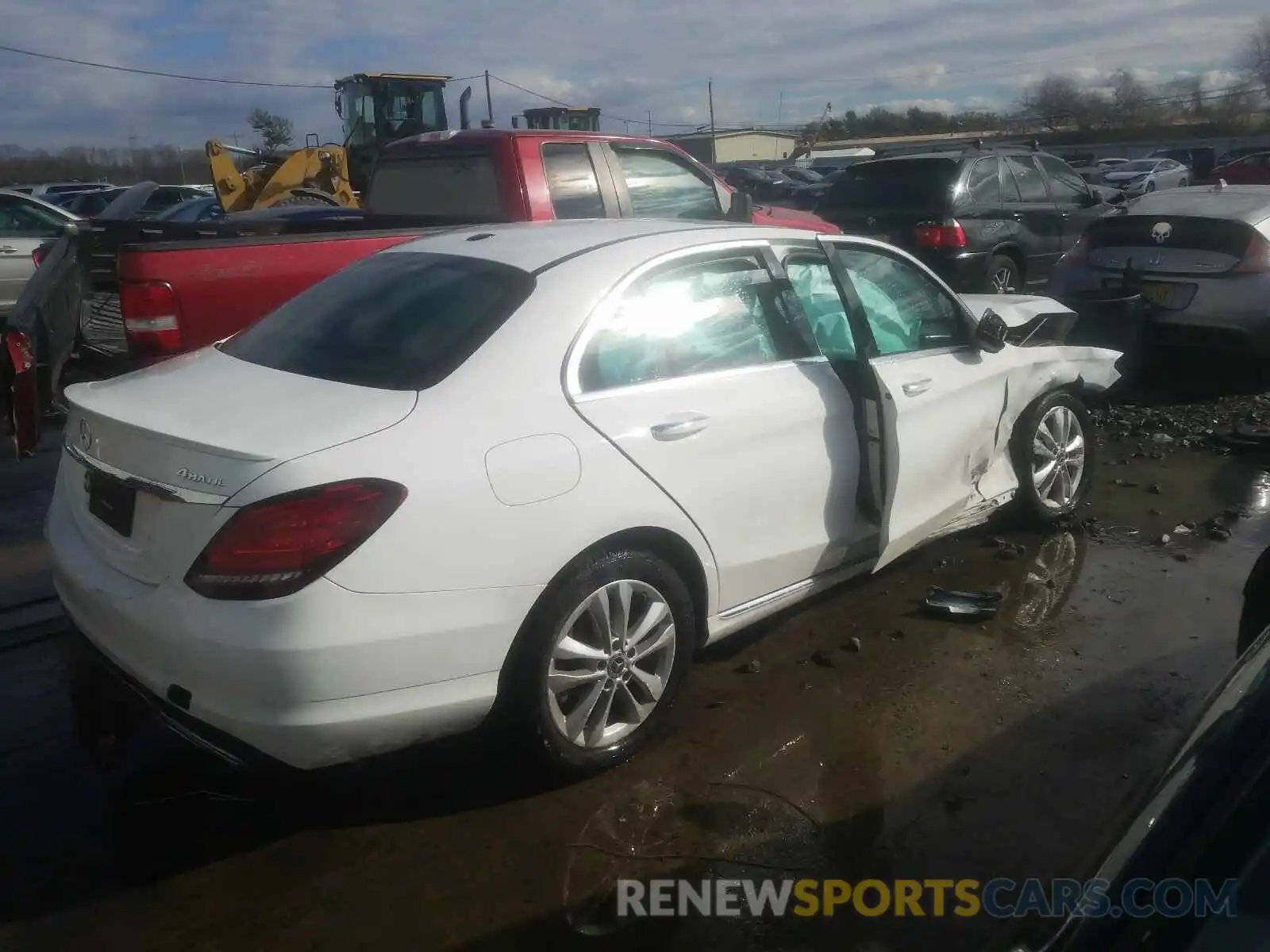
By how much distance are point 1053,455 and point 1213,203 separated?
166 inches

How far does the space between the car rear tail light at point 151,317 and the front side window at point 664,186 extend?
354 centimetres

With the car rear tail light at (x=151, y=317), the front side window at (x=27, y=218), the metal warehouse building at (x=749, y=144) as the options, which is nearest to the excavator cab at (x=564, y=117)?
the front side window at (x=27, y=218)

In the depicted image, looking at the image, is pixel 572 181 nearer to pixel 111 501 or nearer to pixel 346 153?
pixel 111 501

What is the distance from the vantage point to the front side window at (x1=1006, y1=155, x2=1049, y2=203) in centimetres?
1095

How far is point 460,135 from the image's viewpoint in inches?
297

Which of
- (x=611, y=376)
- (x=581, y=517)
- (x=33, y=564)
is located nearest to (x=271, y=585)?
(x=581, y=517)

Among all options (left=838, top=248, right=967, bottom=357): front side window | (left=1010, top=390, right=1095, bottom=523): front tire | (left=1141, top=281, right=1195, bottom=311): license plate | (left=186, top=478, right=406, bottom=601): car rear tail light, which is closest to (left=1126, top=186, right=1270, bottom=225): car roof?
(left=1141, top=281, right=1195, bottom=311): license plate

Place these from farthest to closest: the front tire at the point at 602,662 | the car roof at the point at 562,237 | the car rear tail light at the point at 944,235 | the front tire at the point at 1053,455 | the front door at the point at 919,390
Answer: the car rear tail light at the point at 944,235, the front tire at the point at 1053,455, the front door at the point at 919,390, the car roof at the point at 562,237, the front tire at the point at 602,662

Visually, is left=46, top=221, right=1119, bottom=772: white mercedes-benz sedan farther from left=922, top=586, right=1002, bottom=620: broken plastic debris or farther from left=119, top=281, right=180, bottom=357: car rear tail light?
left=119, top=281, right=180, bottom=357: car rear tail light

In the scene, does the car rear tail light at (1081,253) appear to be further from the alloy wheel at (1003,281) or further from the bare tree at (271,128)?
the bare tree at (271,128)

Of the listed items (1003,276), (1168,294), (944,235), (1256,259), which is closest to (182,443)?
(1168,294)

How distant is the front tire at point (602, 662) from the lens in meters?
3.10

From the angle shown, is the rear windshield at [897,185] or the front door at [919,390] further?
the rear windshield at [897,185]

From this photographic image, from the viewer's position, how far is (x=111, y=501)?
10.1 feet
